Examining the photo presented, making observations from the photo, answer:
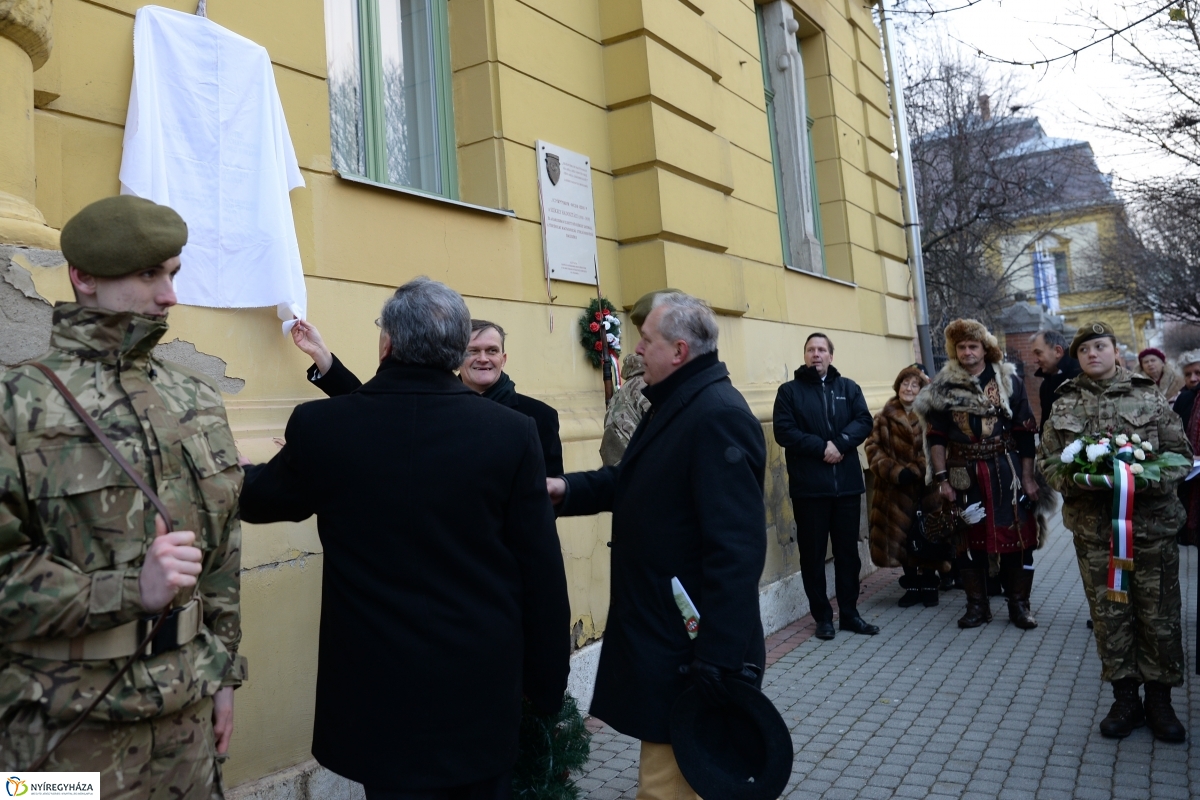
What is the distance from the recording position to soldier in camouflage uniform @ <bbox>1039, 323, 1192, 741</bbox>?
4.39 metres

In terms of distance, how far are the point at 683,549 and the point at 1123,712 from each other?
9.68ft

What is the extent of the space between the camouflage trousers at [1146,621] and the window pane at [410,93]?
4105 mm

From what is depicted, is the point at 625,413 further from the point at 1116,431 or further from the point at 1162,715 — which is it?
the point at 1162,715

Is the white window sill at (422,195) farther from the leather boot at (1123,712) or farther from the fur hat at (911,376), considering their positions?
the leather boot at (1123,712)

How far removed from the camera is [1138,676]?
4.43 meters

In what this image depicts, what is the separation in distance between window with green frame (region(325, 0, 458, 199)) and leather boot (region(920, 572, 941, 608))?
4.69 meters

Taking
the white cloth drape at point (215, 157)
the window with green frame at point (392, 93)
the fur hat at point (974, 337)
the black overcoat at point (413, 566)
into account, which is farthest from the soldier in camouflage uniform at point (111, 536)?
the fur hat at point (974, 337)

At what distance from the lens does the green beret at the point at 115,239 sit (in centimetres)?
200

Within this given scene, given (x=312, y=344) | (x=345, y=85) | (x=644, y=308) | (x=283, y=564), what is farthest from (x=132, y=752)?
(x=345, y=85)

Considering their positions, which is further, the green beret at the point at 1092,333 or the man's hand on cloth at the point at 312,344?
the green beret at the point at 1092,333

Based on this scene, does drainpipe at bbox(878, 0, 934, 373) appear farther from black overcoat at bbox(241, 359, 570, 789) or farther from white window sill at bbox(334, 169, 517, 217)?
black overcoat at bbox(241, 359, 570, 789)

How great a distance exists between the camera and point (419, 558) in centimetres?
233

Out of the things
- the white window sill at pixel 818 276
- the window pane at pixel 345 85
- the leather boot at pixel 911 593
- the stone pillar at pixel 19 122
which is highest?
the window pane at pixel 345 85

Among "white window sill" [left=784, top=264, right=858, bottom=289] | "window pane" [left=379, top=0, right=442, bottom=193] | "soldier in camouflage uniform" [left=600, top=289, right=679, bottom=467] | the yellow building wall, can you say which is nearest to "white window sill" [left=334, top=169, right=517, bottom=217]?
the yellow building wall
